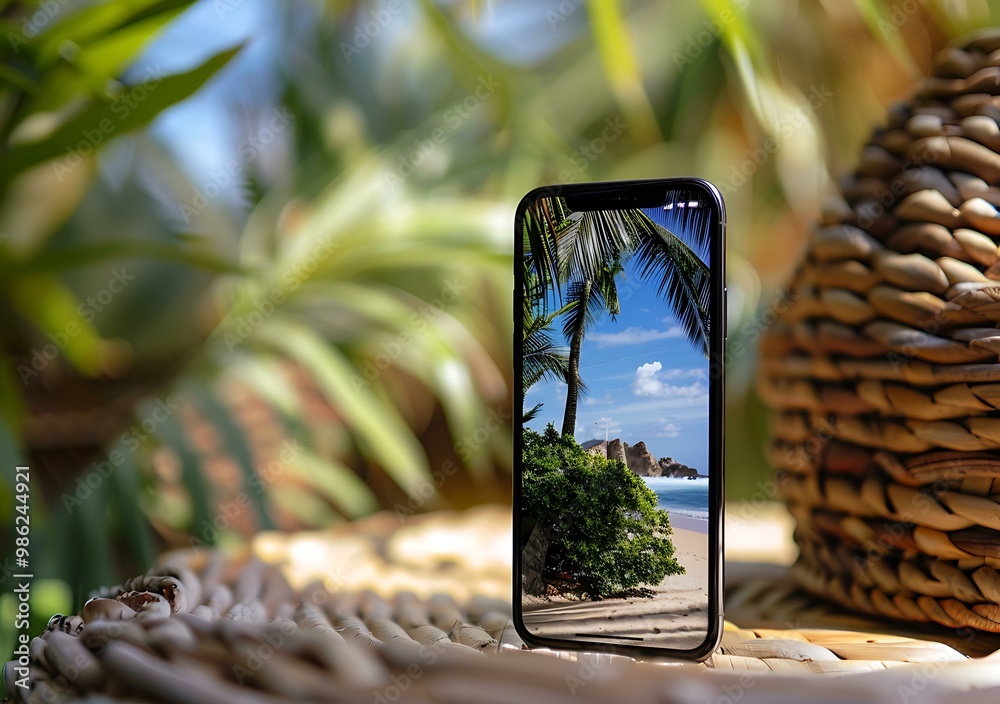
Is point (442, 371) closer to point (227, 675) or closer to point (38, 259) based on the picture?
point (38, 259)

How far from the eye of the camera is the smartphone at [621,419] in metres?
0.32

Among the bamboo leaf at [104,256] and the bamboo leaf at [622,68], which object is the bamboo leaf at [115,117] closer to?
the bamboo leaf at [104,256]

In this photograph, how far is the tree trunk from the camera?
0.35 metres

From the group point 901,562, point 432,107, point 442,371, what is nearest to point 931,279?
point 901,562

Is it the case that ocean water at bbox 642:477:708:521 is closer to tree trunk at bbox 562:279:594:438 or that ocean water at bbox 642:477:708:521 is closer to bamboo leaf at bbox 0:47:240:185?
tree trunk at bbox 562:279:594:438

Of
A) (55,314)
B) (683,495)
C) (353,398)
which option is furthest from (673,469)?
(55,314)

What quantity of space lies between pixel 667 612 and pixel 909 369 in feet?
0.52

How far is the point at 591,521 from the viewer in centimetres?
34

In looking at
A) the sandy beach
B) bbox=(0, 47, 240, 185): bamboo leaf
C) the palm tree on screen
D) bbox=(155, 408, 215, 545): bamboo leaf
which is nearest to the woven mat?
the sandy beach

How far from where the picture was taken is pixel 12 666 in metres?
0.29

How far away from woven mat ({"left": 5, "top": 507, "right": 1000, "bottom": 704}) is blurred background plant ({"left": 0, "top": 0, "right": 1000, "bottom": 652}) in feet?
1.31

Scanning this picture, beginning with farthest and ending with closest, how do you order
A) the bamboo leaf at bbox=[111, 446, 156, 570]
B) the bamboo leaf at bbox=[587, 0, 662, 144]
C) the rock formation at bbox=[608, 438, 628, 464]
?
the bamboo leaf at bbox=[111, 446, 156, 570], the bamboo leaf at bbox=[587, 0, 662, 144], the rock formation at bbox=[608, 438, 628, 464]

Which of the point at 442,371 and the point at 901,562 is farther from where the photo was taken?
the point at 442,371

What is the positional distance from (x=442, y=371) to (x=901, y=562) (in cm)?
51
